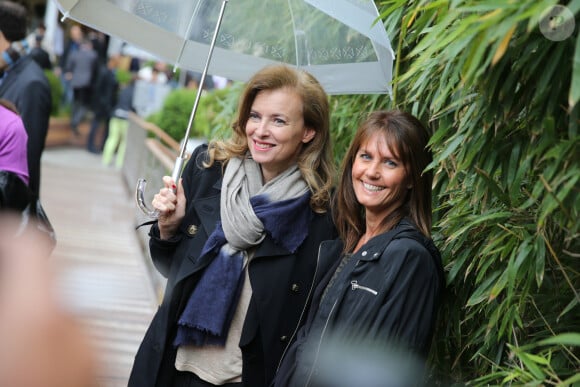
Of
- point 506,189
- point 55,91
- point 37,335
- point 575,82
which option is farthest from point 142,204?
point 55,91

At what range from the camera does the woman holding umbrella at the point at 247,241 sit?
3344 millimetres

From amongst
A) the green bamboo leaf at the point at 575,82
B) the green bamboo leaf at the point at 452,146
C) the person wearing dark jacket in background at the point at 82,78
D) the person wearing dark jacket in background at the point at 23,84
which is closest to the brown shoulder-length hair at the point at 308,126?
the green bamboo leaf at the point at 452,146

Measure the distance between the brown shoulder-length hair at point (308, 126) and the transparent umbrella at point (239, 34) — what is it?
28 cm

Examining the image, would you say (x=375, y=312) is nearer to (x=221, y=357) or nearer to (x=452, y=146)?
(x=452, y=146)

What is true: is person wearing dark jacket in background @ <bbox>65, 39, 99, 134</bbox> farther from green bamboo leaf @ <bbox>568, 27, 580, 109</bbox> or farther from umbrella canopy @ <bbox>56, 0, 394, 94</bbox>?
green bamboo leaf @ <bbox>568, 27, 580, 109</bbox>

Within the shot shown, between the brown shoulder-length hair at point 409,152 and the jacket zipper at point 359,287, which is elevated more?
the brown shoulder-length hair at point 409,152

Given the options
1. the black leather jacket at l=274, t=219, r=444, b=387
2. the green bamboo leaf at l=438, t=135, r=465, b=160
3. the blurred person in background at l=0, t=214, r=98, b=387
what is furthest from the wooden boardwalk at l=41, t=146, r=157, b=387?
the green bamboo leaf at l=438, t=135, r=465, b=160

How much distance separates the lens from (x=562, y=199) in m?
2.30

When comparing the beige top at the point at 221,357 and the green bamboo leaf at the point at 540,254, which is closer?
the green bamboo leaf at the point at 540,254

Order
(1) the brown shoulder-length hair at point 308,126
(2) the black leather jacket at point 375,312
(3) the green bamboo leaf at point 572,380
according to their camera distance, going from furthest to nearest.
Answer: (1) the brown shoulder-length hair at point 308,126 < (2) the black leather jacket at point 375,312 < (3) the green bamboo leaf at point 572,380

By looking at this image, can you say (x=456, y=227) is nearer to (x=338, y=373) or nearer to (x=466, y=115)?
(x=466, y=115)

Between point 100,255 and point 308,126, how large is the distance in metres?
5.44

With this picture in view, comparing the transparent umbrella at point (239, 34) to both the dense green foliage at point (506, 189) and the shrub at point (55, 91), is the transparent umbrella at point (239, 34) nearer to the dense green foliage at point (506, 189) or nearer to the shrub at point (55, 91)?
the dense green foliage at point (506, 189)

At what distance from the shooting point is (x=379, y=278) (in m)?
2.79
